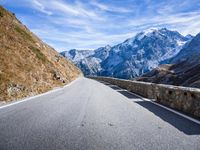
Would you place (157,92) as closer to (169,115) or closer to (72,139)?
(169,115)

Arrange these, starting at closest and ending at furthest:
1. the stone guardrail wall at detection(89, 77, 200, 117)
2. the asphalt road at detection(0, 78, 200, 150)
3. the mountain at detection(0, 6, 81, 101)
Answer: the asphalt road at detection(0, 78, 200, 150) → the stone guardrail wall at detection(89, 77, 200, 117) → the mountain at detection(0, 6, 81, 101)

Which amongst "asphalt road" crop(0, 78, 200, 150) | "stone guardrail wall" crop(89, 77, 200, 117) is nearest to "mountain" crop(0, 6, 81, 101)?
"asphalt road" crop(0, 78, 200, 150)

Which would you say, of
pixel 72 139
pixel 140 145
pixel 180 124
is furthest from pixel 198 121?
pixel 72 139

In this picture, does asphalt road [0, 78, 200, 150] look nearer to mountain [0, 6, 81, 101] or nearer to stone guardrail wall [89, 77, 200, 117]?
stone guardrail wall [89, 77, 200, 117]

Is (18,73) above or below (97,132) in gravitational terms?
above

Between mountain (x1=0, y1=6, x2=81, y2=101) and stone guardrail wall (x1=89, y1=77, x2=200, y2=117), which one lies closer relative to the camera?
stone guardrail wall (x1=89, y1=77, x2=200, y2=117)

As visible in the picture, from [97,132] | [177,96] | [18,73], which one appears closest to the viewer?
[97,132]

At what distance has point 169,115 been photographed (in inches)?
414

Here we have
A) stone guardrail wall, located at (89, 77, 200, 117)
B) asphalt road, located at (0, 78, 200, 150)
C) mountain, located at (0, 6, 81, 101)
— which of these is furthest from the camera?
mountain, located at (0, 6, 81, 101)

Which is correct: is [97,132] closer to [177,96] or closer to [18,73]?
[177,96]

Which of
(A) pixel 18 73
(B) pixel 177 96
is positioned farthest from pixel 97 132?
(A) pixel 18 73

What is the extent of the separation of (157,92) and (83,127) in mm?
8838

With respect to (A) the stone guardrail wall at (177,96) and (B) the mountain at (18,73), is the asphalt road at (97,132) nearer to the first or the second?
(A) the stone guardrail wall at (177,96)

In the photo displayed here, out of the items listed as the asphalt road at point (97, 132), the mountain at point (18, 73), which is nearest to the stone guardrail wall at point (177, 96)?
the asphalt road at point (97, 132)
